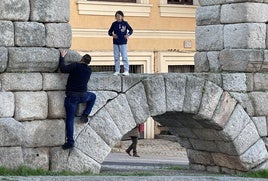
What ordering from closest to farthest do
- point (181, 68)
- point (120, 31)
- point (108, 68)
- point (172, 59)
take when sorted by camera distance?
point (120, 31) → point (108, 68) → point (172, 59) → point (181, 68)

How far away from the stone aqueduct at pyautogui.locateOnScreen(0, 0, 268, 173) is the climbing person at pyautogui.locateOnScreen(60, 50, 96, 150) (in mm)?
110

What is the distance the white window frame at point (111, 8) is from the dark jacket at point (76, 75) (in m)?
10.2

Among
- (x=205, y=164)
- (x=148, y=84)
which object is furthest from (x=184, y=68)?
(x=148, y=84)

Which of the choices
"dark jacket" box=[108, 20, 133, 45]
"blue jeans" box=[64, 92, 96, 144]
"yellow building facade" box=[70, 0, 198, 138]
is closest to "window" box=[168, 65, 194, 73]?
"yellow building facade" box=[70, 0, 198, 138]

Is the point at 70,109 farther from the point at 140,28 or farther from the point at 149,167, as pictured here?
the point at 140,28

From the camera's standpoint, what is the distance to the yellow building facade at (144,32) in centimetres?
2448

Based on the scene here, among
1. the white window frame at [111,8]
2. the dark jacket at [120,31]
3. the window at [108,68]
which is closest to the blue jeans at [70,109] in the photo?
the dark jacket at [120,31]

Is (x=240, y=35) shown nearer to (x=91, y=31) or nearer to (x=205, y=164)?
(x=205, y=164)

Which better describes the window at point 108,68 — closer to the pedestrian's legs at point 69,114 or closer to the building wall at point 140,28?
the building wall at point 140,28

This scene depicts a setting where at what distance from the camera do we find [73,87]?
557 inches

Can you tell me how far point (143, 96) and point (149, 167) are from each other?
13.4ft

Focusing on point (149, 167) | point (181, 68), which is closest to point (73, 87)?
point (149, 167)

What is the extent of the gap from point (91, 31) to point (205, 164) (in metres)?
8.24

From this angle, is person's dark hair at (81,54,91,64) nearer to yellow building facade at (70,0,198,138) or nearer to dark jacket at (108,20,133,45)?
dark jacket at (108,20,133,45)
